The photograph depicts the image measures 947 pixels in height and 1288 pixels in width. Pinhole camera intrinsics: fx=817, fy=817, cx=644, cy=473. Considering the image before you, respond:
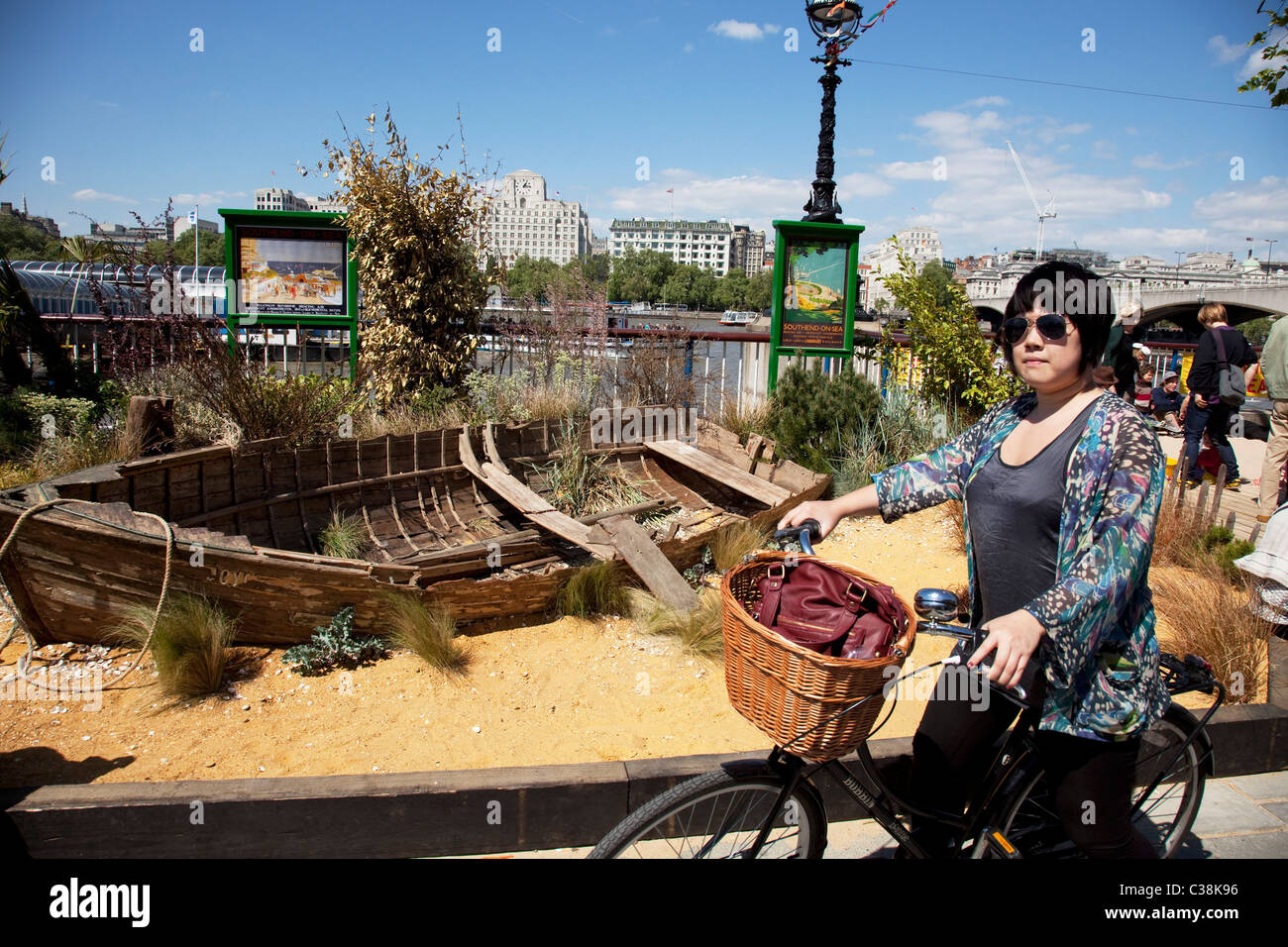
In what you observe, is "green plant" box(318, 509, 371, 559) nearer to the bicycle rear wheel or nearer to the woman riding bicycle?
the woman riding bicycle

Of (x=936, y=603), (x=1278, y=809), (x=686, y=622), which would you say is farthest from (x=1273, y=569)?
(x=936, y=603)

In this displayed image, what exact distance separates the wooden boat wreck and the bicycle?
10.1 ft

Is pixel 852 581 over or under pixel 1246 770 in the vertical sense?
over

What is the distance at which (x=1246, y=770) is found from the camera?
3676 mm

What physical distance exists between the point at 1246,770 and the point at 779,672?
123 inches

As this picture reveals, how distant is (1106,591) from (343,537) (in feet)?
17.5

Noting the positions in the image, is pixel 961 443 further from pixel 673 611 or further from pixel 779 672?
pixel 673 611

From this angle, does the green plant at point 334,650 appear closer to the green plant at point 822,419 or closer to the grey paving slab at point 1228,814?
the grey paving slab at point 1228,814

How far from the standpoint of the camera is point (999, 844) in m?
2.33

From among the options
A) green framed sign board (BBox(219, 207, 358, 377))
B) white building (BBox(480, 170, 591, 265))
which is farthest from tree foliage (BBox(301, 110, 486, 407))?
white building (BBox(480, 170, 591, 265))

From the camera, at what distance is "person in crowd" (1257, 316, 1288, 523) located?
7121 mm

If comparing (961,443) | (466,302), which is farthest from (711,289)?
(961,443)

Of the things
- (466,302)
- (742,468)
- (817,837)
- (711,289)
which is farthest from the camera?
(711,289)
